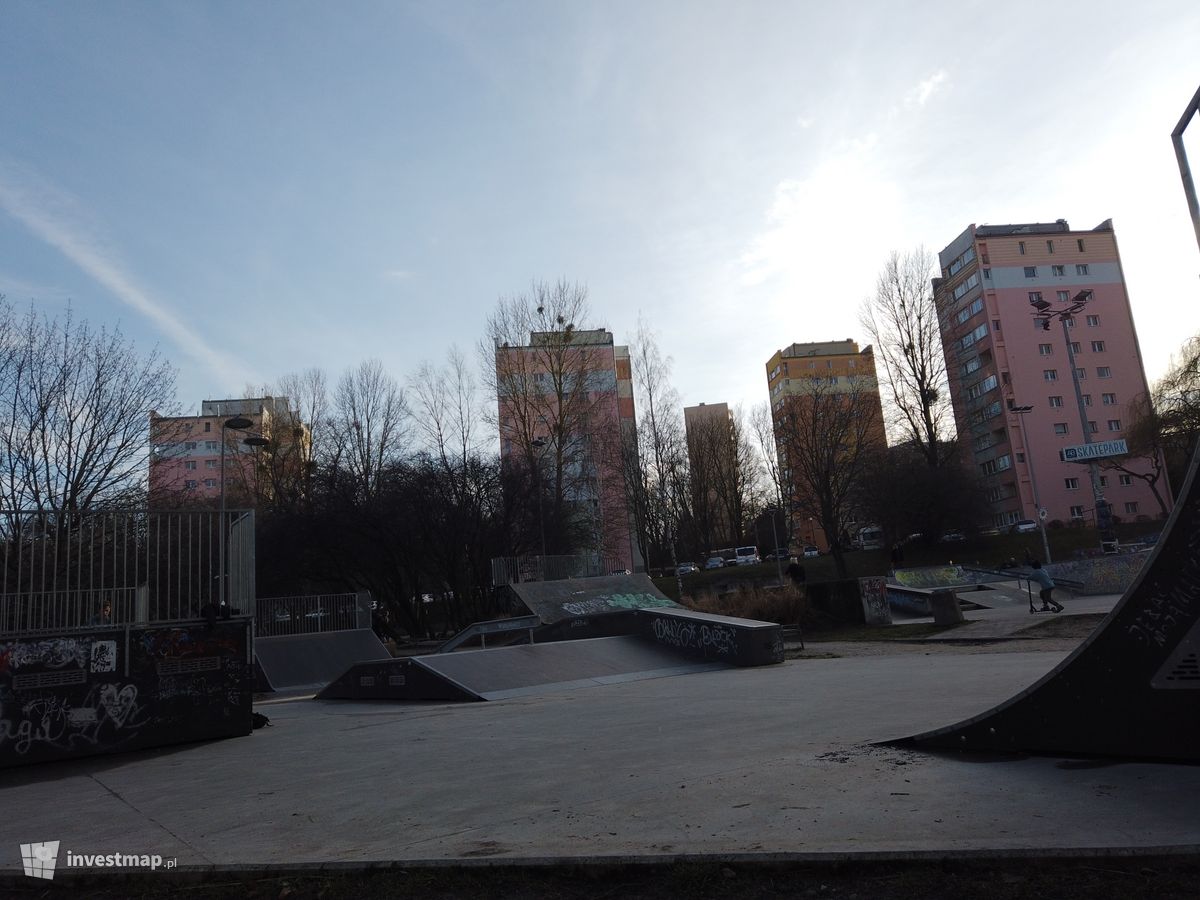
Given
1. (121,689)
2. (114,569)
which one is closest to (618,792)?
(121,689)

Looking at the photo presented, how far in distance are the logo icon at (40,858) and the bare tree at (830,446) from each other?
3810 cm

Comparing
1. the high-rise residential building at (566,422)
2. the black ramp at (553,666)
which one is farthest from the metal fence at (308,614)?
the high-rise residential building at (566,422)

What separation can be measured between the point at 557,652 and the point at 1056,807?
1146cm

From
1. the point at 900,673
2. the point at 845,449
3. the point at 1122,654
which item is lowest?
the point at 900,673

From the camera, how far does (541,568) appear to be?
27.1 meters

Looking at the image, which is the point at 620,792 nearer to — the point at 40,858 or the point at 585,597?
the point at 40,858

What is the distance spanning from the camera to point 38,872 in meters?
4.17

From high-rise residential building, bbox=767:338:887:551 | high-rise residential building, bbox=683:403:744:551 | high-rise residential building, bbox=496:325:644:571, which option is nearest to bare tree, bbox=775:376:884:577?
high-rise residential building, bbox=767:338:887:551

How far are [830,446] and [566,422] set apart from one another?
566 inches

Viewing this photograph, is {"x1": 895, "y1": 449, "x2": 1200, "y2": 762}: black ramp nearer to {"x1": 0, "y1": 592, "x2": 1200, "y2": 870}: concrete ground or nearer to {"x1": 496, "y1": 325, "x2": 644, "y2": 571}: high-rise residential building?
{"x1": 0, "y1": 592, "x2": 1200, "y2": 870}: concrete ground

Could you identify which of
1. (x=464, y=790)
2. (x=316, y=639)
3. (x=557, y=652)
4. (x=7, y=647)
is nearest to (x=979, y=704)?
(x=464, y=790)

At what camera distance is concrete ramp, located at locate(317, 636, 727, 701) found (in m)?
12.7

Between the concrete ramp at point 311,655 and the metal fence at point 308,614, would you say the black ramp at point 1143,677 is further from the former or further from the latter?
the metal fence at point 308,614

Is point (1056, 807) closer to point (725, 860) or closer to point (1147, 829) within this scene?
point (1147, 829)
